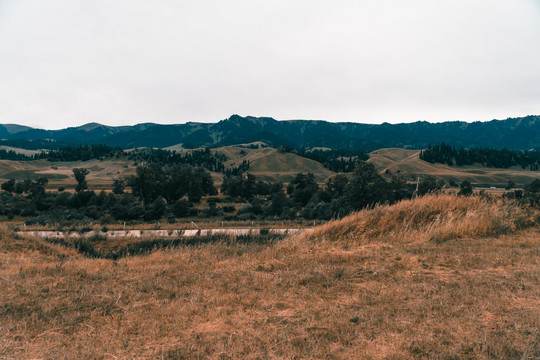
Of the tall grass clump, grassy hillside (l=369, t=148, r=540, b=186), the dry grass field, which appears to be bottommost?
grassy hillside (l=369, t=148, r=540, b=186)

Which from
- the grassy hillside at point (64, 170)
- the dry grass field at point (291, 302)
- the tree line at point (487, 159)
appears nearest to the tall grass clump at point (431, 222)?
the dry grass field at point (291, 302)

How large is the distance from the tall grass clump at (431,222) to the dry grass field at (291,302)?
0.54ft

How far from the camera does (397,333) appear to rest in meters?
4.07

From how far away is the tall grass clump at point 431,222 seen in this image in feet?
30.0

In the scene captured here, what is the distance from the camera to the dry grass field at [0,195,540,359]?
3.88 metres

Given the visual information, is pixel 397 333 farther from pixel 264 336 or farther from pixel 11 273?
pixel 11 273

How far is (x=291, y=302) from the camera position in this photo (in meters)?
5.26

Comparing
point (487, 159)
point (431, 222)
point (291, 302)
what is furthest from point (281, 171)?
point (291, 302)

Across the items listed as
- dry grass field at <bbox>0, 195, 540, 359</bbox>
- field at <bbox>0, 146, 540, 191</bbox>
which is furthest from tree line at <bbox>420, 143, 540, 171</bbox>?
dry grass field at <bbox>0, 195, 540, 359</bbox>

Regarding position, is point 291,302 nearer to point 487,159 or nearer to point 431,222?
point 431,222

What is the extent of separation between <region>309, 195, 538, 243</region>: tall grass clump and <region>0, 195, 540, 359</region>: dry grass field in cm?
16

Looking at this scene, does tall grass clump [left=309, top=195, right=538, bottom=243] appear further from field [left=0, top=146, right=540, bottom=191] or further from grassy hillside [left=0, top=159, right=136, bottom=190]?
grassy hillside [left=0, top=159, right=136, bottom=190]

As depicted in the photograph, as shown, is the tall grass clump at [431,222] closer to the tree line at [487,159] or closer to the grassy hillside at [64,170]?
the grassy hillside at [64,170]

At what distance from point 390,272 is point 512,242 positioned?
4.47 m
